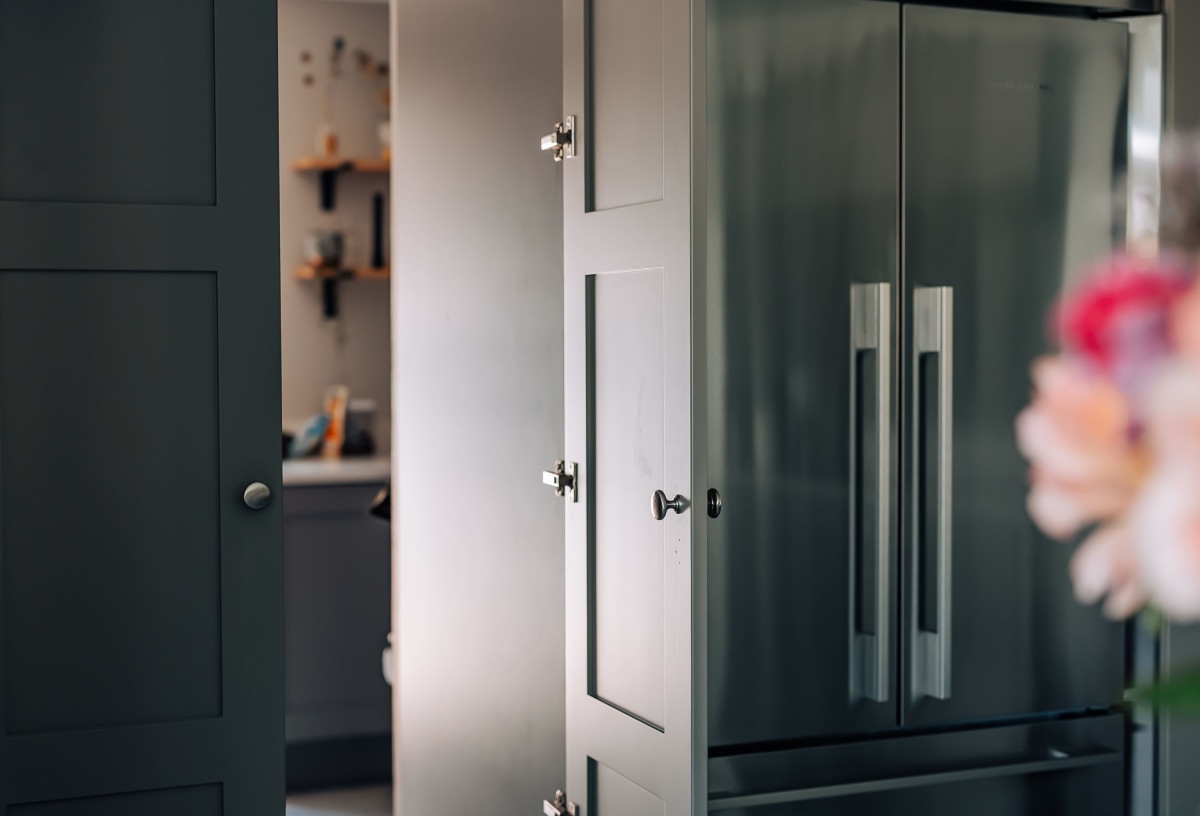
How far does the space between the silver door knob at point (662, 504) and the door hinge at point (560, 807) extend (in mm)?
828

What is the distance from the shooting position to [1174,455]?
354mm

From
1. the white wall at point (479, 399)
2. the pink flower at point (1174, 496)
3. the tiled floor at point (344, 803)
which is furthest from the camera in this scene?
the tiled floor at point (344, 803)

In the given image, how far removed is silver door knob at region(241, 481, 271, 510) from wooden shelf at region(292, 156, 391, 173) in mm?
2764

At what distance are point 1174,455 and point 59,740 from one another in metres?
1.99

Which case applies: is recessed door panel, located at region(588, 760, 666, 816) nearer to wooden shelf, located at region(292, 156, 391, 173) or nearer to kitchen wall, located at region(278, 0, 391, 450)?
kitchen wall, located at region(278, 0, 391, 450)

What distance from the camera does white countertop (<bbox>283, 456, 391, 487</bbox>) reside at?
3.82 metres

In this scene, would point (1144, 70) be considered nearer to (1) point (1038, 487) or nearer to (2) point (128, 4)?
(2) point (128, 4)

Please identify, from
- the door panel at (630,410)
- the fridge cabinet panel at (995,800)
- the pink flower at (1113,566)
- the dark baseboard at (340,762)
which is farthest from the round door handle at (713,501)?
the dark baseboard at (340,762)

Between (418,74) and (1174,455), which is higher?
(418,74)

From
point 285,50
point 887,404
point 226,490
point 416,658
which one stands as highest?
point 285,50

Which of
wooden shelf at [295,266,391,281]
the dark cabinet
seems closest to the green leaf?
the dark cabinet

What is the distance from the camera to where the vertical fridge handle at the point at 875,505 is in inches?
89.0

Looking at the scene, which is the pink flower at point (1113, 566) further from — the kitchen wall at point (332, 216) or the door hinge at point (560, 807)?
the kitchen wall at point (332, 216)

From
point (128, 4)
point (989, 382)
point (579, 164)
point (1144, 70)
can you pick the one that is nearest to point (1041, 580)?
point (989, 382)
